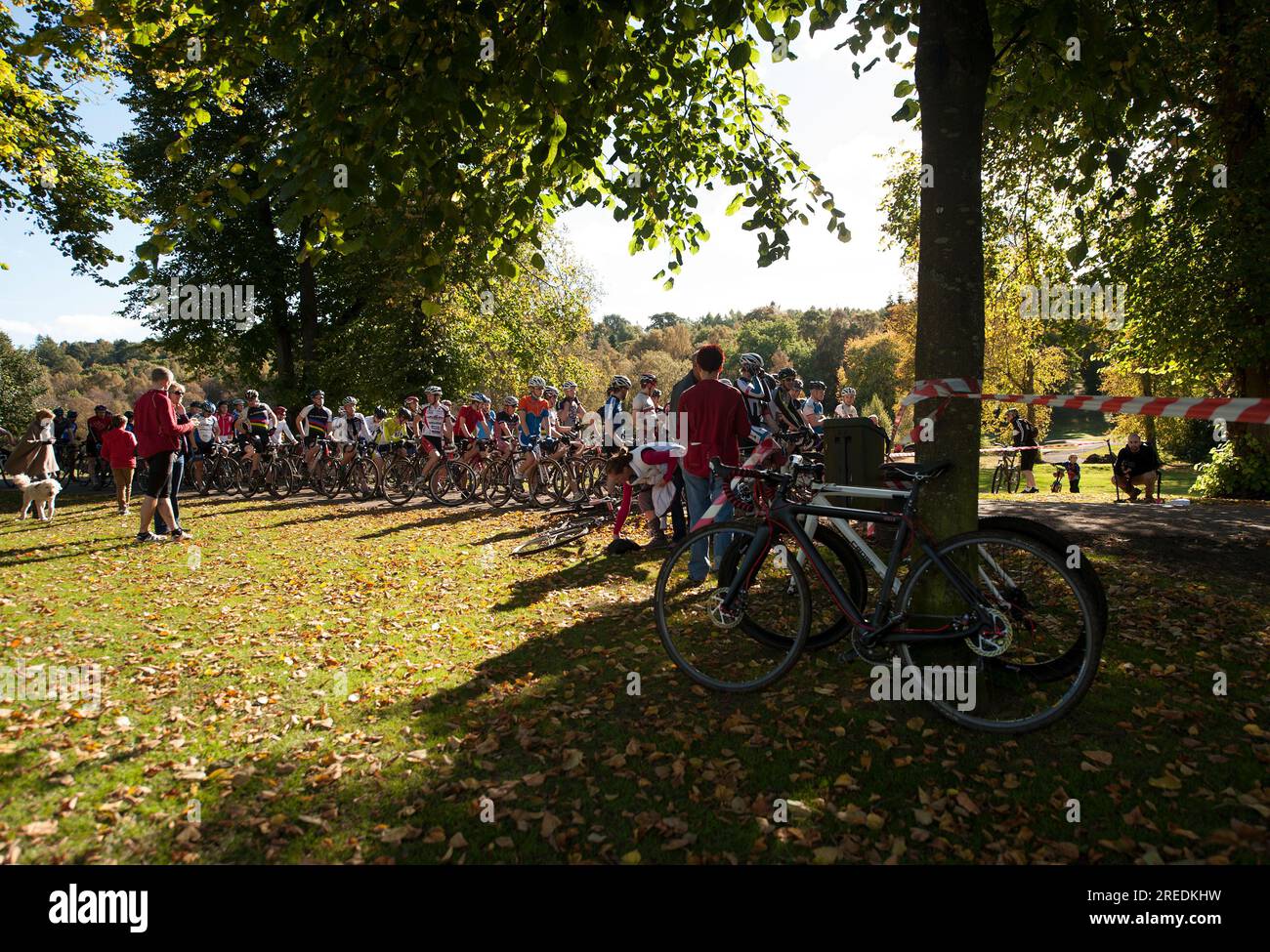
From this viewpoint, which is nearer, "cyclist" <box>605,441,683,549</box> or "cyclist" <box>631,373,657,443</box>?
"cyclist" <box>605,441,683,549</box>

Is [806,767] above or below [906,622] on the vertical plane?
below

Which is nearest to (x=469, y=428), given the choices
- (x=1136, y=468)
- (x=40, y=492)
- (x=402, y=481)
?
(x=402, y=481)

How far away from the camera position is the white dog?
45.8 feet

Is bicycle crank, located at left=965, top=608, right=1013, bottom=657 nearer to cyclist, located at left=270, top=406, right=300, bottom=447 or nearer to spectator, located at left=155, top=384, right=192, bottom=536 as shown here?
spectator, located at left=155, top=384, right=192, bottom=536

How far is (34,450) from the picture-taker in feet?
46.0

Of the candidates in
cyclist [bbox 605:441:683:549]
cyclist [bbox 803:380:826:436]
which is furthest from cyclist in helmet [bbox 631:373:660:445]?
cyclist [bbox 803:380:826:436]

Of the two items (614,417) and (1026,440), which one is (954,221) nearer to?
(614,417)

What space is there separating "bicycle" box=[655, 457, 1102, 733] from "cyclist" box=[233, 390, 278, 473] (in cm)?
1636

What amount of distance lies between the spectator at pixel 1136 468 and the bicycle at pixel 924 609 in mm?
13077

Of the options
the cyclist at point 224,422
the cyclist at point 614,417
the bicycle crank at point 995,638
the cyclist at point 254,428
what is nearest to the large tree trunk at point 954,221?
the bicycle crank at point 995,638

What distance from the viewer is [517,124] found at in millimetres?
4730
